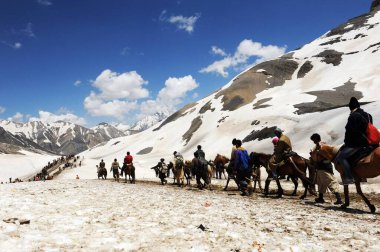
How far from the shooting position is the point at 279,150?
1875 cm

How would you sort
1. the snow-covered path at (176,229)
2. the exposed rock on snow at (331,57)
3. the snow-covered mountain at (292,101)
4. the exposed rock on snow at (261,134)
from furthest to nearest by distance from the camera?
1. the exposed rock on snow at (331,57)
2. the exposed rock on snow at (261,134)
3. the snow-covered mountain at (292,101)
4. the snow-covered path at (176,229)

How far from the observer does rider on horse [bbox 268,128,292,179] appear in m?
18.5

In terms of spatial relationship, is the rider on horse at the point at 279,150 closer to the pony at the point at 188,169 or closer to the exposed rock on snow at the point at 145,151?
the pony at the point at 188,169

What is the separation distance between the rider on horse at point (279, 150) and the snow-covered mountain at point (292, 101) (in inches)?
1167

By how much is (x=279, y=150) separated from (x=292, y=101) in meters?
82.9

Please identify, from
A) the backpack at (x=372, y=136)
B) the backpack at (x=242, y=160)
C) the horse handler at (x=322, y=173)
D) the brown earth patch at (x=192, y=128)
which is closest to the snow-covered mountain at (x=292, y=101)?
the brown earth patch at (x=192, y=128)

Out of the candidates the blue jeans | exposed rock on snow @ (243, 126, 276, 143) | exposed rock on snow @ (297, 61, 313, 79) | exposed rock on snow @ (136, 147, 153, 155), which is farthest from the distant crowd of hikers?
exposed rock on snow @ (297, 61, 313, 79)

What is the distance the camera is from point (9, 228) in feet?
27.5

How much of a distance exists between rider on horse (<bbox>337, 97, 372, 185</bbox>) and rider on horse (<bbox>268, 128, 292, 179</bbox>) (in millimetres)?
5109

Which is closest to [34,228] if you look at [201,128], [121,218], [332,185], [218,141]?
[121,218]

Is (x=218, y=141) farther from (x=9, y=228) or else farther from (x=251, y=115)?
(x=9, y=228)

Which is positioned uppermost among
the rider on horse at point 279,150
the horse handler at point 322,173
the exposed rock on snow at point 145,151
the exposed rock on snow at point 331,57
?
the exposed rock on snow at point 331,57

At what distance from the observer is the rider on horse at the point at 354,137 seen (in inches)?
501

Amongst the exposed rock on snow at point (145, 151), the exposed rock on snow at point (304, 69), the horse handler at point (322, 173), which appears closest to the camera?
the horse handler at point (322, 173)
